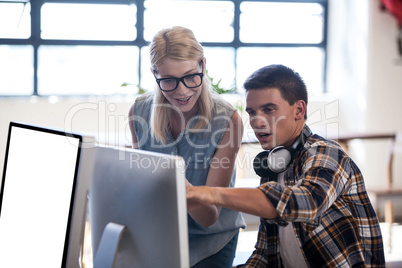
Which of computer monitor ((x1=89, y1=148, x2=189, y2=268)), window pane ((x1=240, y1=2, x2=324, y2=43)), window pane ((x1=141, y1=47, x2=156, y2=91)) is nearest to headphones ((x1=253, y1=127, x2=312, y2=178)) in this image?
computer monitor ((x1=89, y1=148, x2=189, y2=268))

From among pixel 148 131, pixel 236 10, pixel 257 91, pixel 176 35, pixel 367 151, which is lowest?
pixel 367 151

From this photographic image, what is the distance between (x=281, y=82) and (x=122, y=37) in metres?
3.35

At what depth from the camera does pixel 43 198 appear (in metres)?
1.04

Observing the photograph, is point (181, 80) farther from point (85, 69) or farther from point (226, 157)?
point (85, 69)

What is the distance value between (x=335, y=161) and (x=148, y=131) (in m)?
0.69

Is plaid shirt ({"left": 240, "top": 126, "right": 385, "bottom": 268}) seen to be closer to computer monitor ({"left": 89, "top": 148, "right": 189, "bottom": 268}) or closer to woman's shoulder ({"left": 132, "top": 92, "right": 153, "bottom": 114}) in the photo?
computer monitor ({"left": 89, "top": 148, "right": 189, "bottom": 268})

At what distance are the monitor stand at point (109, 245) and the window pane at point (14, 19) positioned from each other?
12.0 feet

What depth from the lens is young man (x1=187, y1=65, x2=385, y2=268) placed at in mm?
1094

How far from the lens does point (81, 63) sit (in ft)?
14.6

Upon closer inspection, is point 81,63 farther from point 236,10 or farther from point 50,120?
point 236,10

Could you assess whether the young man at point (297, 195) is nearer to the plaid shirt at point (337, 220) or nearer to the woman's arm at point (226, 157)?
the plaid shirt at point (337, 220)

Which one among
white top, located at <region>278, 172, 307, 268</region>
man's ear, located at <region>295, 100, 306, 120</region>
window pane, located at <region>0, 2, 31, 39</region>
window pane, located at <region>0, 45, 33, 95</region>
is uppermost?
window pane, located at <region>0, 2, 31, 39</region>

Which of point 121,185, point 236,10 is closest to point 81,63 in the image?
point 236,10

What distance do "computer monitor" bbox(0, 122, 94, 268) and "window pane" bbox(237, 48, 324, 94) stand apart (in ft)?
12.2
